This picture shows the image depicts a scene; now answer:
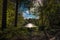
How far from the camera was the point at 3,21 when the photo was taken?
8219 mm

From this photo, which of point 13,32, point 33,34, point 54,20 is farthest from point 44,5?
point 13,32

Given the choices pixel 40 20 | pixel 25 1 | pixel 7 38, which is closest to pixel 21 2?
pixel 25 1

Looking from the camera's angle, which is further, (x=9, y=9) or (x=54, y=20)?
(x=9, y=9)

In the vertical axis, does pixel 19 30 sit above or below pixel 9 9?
below

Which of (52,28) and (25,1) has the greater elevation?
(25,1)

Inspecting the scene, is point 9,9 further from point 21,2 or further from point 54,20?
point 54,20

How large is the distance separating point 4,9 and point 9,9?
125cm

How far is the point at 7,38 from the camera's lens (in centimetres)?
739

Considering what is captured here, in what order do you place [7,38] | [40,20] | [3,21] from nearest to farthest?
[7,38] < [3,21] < [40,20]

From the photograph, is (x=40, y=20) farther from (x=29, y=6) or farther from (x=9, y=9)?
(x=9, y=9)

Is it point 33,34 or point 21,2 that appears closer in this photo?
point 33,34

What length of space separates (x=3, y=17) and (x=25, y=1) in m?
1.97

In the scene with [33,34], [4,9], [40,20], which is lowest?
[33,34]

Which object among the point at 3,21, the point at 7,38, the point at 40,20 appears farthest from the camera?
the point at 40,20
